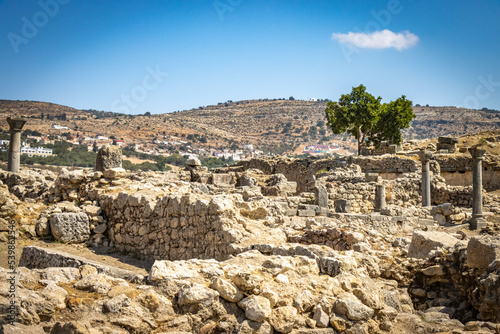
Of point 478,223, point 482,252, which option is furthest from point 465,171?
point 482,252

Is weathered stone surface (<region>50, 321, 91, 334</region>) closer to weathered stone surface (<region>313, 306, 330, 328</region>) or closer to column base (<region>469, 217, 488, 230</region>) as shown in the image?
weathered stone surface (<region>313, 306, 330, 328</region>)

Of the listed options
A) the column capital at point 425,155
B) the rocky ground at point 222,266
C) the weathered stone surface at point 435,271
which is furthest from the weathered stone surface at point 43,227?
the column capital at point 425,155

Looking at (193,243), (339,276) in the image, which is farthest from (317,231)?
(339,276)

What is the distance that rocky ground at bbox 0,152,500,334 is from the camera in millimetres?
4598

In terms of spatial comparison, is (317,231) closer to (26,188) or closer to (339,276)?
(339,276)

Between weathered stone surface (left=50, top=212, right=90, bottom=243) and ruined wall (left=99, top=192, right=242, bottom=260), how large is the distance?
533 millimetres

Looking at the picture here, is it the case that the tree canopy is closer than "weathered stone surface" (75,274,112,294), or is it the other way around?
"weathered stone surface" (75,274,112,294)

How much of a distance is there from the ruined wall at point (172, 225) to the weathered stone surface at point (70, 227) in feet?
1.75

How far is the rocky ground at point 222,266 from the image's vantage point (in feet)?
15.1

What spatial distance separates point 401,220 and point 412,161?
12280 millimetres

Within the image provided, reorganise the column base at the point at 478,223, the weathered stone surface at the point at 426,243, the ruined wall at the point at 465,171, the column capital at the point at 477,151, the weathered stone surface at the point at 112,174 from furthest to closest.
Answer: the ruined wall at the point at 465,171 → the column capital at the point at 477,151 → the column base at the point at 478,223 → the weathered stone surface at the point at 112,174 → the weathered stone surface at the point at 426,243

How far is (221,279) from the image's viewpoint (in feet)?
16.4

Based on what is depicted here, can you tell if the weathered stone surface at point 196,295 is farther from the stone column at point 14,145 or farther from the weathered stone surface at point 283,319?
the stone column at point 14,145

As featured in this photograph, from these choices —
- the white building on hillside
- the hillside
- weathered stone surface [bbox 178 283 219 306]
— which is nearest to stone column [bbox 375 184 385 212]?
weathered stone surface [bbox 178 283 219 306]
